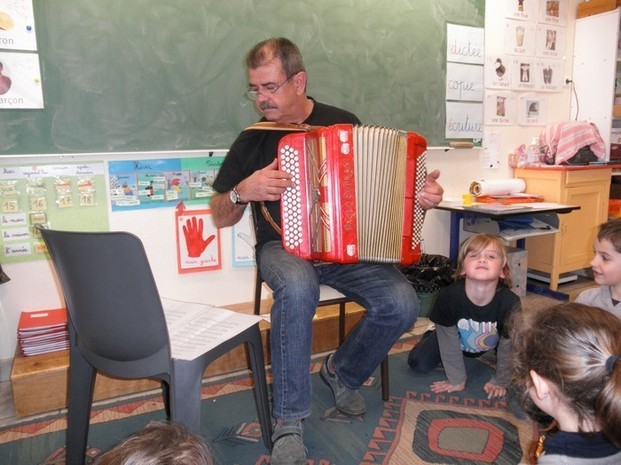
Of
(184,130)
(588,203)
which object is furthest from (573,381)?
(588,203)

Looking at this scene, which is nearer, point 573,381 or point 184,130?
point 573,381

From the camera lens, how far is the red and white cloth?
3.20 meters

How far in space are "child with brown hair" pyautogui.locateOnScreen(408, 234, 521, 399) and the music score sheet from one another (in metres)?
0.89

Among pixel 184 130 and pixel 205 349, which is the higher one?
pixel 184 130

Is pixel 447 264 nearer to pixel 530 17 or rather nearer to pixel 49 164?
pixel 530 17

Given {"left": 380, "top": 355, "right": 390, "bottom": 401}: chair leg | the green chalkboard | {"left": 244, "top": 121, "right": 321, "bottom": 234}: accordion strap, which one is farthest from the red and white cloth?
{"left": 244, "top": 121, "right": 321, "bottom": 234}: accordion strap

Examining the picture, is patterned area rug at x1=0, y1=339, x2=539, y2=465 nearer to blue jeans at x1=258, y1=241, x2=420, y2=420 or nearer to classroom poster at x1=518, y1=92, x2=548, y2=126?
blue jeans at x1=258, y1=241, x2=420, y2=420

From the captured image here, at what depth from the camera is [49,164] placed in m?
2.11

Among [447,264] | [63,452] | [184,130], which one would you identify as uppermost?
[184,130]

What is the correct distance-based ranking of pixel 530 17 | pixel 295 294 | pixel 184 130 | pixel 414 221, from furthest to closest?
pixel 530 17
pixel 184 130
pixel 414 221
pixel 295 294

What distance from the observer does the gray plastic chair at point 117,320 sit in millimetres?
1118

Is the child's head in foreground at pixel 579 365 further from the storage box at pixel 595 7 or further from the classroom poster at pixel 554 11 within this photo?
the storage box at pixel 595 7

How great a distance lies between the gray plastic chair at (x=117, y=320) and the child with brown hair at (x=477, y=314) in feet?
3.31

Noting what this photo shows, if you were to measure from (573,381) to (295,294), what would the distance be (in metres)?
0.84
